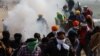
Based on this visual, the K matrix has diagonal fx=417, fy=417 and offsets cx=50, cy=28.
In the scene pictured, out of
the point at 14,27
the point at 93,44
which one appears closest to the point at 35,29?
the point at 14,27

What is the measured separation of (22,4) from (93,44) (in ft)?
38.7

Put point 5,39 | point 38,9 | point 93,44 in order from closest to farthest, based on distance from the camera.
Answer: point 5,39
point 93,44
point 38,9

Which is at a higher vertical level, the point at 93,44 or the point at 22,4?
the point at 93,44

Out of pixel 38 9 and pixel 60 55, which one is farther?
pixel 38 9

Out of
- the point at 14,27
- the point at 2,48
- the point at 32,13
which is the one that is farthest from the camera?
the point at 32,13

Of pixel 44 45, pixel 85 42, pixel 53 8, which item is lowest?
pixel 53 8

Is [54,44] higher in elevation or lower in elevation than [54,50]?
higher

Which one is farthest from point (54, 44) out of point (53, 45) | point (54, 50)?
point (54, 50)

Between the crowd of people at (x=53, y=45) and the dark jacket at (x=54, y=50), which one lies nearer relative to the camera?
the crowd of people at (x=53, y=45)

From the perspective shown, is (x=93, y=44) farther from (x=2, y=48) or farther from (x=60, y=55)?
(x=2, y=48)

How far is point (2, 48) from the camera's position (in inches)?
364

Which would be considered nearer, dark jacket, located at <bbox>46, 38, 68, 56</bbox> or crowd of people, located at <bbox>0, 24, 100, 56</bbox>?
crowd of people, located at <bbox>0, 24, 100, 56</bbox>

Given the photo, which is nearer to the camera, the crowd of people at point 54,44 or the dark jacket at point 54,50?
the crowd of people at point 54,44

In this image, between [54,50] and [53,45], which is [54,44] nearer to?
[53,45]
